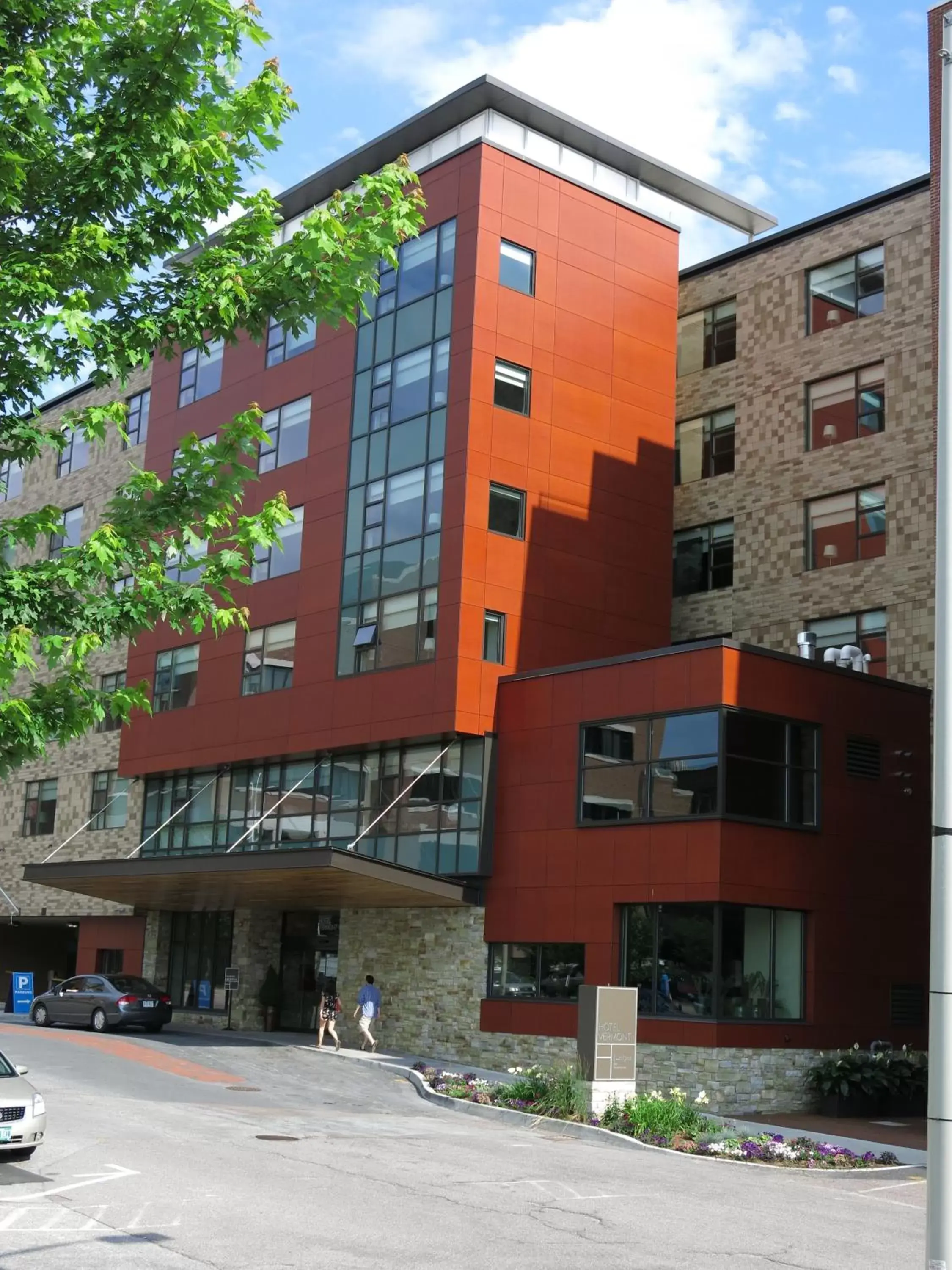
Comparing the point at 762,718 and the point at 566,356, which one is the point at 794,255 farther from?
the point at 762,718

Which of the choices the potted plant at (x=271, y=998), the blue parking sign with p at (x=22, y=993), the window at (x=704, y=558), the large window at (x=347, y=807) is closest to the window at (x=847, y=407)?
the window at (x=704, y=558)

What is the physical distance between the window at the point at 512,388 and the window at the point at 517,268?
2.04 metres

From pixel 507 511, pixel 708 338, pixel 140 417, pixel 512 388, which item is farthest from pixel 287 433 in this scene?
pixel 140 417

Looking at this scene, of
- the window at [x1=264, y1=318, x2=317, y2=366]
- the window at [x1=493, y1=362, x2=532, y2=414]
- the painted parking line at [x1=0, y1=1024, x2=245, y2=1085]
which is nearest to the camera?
the painted parking line at [x1=0, y1=1024, x2=245, y2=1085]

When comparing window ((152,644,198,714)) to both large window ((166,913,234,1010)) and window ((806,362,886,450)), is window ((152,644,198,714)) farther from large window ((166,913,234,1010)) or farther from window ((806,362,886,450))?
window ((806,362,886,450))

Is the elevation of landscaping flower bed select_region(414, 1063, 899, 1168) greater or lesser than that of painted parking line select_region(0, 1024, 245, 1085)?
greater

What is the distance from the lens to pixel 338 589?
36781mm

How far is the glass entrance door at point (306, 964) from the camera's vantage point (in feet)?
127

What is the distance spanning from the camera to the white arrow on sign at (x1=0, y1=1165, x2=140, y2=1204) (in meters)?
13.9

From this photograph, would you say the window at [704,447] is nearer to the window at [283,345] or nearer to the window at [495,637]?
the window at [495,637]

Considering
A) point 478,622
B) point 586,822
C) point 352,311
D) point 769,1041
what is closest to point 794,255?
point 478,622

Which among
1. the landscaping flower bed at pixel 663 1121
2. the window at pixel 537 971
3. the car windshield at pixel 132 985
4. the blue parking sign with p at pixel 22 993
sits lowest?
the blue parking sign with p at pixel 22 993

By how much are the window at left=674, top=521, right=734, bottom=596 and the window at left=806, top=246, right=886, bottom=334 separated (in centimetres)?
559

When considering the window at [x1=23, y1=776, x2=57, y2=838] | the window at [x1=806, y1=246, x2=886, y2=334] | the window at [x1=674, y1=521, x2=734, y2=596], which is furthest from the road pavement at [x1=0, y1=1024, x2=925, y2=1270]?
the window at [x1=23, y1=776, x2=57, y2=838]
